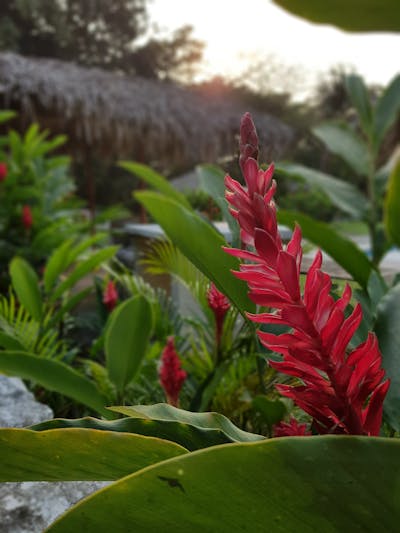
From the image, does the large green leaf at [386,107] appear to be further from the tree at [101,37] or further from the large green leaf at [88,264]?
the tree at [101,37]

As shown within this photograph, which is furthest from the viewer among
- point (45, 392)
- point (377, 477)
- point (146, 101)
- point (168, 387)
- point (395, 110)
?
point (146, 101)

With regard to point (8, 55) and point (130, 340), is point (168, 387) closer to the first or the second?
point (130, 340)

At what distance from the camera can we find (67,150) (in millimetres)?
11359

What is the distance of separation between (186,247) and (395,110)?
1.93 meters

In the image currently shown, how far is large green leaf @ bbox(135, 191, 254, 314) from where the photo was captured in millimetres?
549

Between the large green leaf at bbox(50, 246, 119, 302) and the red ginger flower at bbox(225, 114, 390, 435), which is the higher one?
the red ginger flower at bbox(225, 114, 390, 435)

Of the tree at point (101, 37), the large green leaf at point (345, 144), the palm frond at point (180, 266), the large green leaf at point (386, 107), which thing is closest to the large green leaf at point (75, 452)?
the palm frond at point (180, 266)

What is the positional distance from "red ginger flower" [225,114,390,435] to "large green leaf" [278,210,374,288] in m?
0.45

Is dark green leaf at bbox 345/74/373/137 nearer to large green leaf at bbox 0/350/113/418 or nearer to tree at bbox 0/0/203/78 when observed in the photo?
large green leaf at bbox 0/350/113/418

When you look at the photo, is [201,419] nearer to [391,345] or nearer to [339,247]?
[391,345]

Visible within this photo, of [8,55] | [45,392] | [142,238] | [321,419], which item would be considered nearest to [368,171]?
[142,238]

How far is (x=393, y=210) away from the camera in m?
0.47

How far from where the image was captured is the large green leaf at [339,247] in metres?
0.80

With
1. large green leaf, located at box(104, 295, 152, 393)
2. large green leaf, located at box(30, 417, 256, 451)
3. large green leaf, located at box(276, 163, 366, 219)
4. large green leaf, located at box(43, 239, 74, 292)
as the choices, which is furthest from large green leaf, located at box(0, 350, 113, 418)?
large green leaf, located at box(276, 163, 366, 219)
